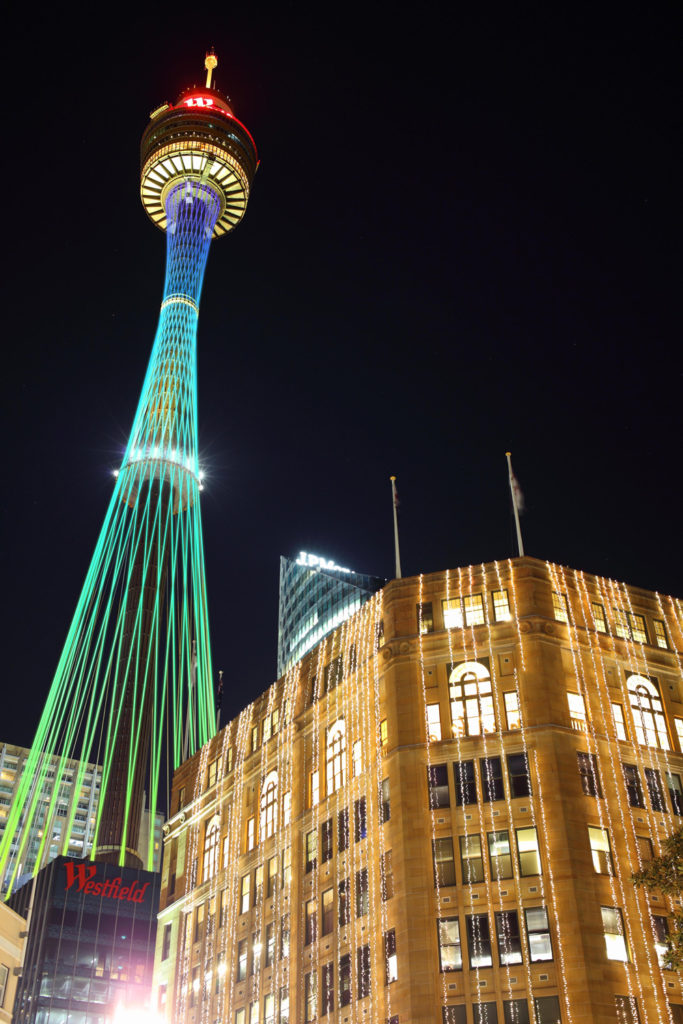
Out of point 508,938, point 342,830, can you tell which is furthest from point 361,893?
point 508,938

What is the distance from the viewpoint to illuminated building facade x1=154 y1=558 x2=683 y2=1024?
55.5 meters

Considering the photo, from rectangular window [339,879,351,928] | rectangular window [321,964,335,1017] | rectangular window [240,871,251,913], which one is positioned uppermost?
rectangular window [240,871,251,913]

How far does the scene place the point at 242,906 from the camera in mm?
78125

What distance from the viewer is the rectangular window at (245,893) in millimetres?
77500

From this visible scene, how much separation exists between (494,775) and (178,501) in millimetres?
101728

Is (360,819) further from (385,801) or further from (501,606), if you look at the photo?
(501,606)

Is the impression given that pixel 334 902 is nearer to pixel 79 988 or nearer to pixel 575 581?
pixel 575 581

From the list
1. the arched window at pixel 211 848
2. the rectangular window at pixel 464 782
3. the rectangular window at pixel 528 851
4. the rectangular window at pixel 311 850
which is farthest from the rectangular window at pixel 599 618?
the arched window at pixel 211 848

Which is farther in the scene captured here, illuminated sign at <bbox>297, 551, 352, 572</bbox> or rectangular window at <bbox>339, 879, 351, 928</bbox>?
illuminated sign at <bbox>297, 551, 352, 572</bbox>

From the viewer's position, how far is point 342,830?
68.2 m

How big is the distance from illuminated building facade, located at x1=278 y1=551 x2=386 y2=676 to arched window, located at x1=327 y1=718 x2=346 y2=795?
3657 inches

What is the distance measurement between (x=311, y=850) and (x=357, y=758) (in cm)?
805

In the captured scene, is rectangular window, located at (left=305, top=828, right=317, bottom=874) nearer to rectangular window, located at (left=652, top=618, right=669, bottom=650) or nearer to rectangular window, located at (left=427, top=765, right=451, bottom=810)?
rectangular window, located at (left=427, top=765, right=451, bottom=810)

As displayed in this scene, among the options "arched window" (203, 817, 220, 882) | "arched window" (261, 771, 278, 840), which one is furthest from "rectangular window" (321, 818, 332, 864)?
"arched window" (203, 817, 220, 882)
